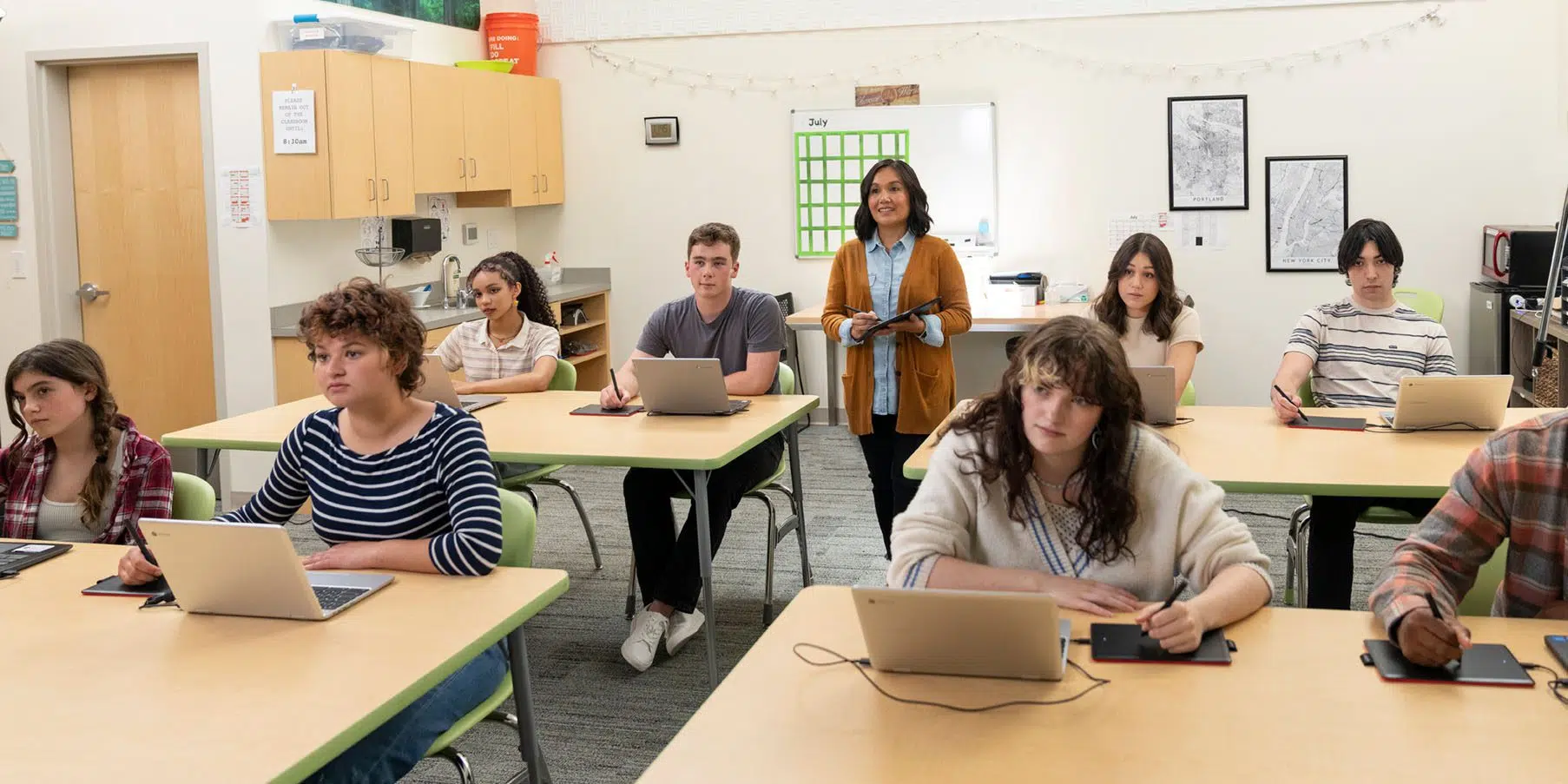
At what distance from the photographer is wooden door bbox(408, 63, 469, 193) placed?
607 cm

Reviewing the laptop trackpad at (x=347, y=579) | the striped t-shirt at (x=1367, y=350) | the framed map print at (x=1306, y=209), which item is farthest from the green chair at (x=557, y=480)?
the framed map print at (x=1306, y=209)

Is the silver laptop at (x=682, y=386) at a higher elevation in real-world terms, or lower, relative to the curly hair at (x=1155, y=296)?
lower

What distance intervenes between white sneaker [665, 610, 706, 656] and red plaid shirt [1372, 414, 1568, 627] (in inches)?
87.2

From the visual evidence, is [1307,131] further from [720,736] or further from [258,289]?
[720,736]

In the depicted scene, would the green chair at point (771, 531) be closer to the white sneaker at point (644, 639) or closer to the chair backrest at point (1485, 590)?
the white sneaker at point (644, 639)

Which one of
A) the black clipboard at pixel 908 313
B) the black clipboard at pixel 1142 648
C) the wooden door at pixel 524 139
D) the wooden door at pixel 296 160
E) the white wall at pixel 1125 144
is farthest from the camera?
the wooden door at pixel 524 139

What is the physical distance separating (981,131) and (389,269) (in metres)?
2.99

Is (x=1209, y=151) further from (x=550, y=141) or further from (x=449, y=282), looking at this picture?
(x=449, y=282)

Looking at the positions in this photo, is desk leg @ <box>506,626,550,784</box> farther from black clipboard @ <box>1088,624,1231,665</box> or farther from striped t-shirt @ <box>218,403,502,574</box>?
black clipboard @ <box>1088,624,1231,665</box>

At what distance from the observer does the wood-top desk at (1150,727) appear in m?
1.49

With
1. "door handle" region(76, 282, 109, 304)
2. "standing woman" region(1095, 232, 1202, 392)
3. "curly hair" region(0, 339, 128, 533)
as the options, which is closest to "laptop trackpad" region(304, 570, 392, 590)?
"curly hair" region(0, 339, 128, 533)

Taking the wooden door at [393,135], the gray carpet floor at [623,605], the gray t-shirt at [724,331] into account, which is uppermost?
the wooden door at [393,135]

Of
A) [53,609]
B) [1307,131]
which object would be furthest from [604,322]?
[53,609]

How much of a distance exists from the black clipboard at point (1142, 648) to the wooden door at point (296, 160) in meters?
4.32
